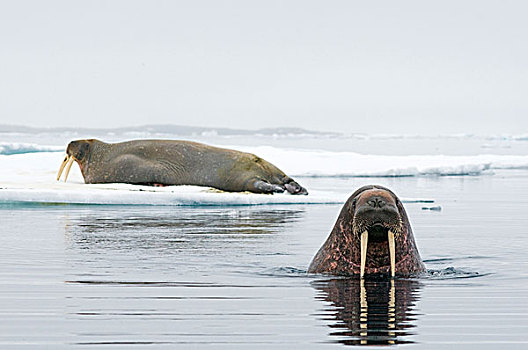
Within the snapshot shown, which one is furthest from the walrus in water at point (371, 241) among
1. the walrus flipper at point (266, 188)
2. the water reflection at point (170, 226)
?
the walrus flipper at point (266, 188)

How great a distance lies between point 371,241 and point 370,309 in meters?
1.18

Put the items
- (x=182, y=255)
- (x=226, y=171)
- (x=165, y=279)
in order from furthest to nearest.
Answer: (x=226, y=171), (x=182, y=255), (x=165, y=279)

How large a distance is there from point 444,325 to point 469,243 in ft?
16.7

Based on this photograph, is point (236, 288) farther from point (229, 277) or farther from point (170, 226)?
point (170, 226)

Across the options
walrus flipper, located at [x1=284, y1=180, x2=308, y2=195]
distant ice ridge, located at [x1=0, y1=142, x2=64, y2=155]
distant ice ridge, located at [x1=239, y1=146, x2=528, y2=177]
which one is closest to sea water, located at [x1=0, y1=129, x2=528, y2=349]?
walrus flipper, located at [x1=284, y1=180, x2=308, y2=195]

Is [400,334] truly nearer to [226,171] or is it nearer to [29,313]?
[29,313]

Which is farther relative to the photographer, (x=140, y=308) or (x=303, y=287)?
(x=303, y=287)

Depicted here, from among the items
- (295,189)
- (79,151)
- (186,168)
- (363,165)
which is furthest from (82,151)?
(363,165)

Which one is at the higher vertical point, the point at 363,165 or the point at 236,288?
the point at 363,165

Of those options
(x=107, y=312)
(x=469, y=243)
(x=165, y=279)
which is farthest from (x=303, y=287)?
(x=469, y=243)

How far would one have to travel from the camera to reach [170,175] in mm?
17906

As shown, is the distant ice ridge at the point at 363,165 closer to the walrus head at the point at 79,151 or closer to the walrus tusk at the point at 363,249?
the walrus head at the point at 79,151

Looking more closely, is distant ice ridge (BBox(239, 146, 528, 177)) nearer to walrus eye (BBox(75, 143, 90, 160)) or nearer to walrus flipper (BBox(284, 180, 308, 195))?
walrus eye (BBox(75, 143, 90, 160))

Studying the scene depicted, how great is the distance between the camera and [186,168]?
18047 mm
